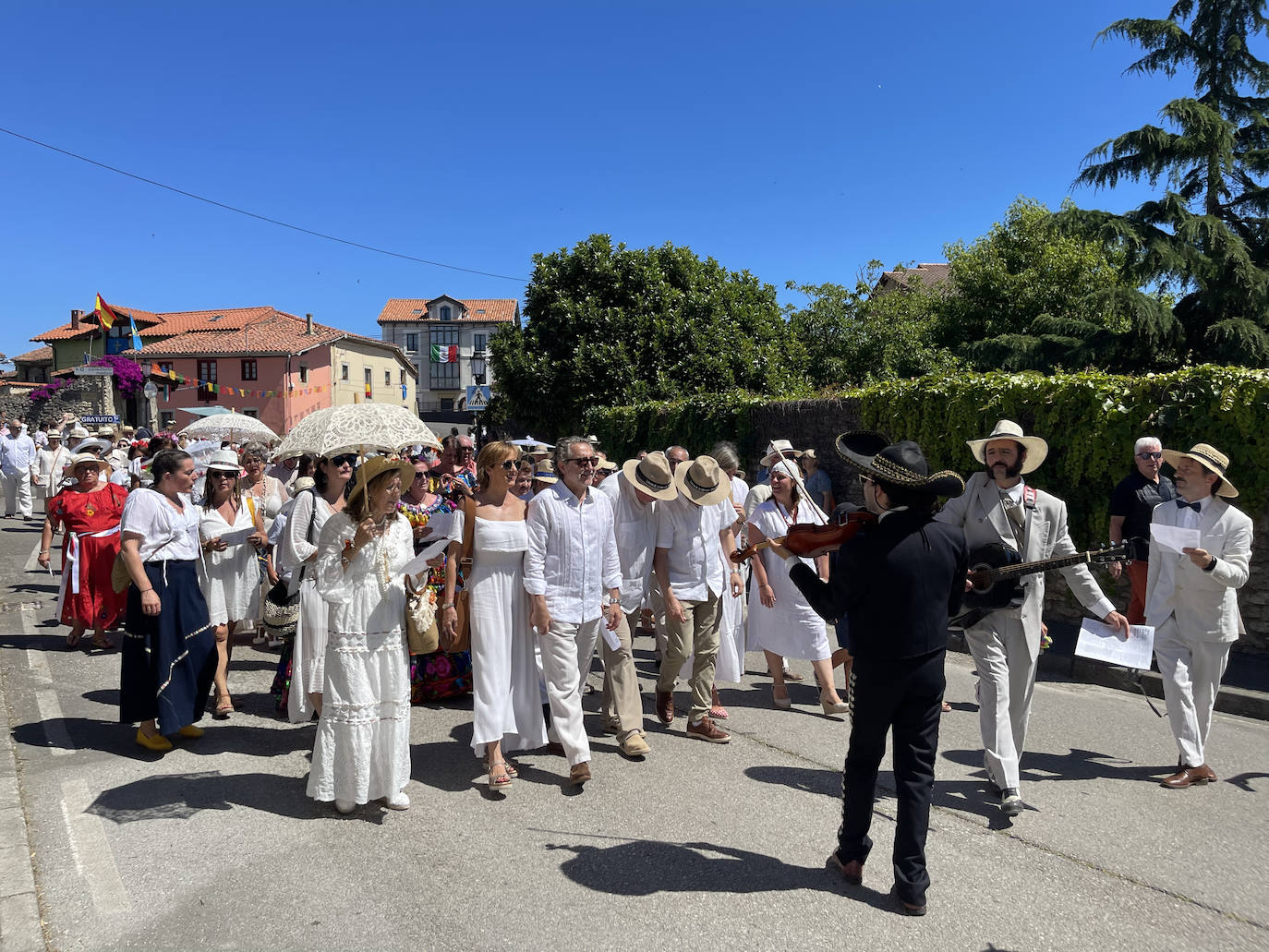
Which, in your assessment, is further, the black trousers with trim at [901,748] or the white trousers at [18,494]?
the white trousers at [18,494]

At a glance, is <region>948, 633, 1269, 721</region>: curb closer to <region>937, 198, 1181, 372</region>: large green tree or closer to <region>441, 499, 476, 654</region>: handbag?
<region>441, 499, 476, 654</region>: handbag

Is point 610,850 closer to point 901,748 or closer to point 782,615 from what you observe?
point 901,748

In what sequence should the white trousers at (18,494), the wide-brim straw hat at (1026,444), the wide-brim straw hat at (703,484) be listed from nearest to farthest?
the wide-brim straw hat at (1026,444) → the wide-brim straw hat at (703,484) → the white trousers at (18,494)

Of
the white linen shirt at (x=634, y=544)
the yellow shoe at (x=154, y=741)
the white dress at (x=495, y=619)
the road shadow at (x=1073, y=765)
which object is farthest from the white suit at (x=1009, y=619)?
the yellow shoe at (x=154, y=741)

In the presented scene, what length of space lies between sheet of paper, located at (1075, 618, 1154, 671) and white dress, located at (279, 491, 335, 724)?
162 inches

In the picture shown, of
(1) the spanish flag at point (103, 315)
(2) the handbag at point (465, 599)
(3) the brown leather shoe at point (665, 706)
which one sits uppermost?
(1) the spanish flag at point (103, 315)

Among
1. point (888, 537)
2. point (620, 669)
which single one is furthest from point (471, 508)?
point (888, 537)

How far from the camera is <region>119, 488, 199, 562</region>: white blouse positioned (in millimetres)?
5164

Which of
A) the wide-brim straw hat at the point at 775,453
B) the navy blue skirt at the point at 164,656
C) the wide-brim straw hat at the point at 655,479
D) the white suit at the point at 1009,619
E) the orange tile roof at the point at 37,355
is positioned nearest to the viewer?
the white suit at the point at 1009,619

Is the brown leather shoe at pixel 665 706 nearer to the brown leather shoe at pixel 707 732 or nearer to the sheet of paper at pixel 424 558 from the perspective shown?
the brown leather shoe at pixel 707 732

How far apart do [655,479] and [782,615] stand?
1.66 meters

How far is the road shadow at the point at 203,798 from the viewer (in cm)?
431

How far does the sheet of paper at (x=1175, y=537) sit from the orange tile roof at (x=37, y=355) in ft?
234

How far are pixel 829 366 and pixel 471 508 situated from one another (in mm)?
23020
